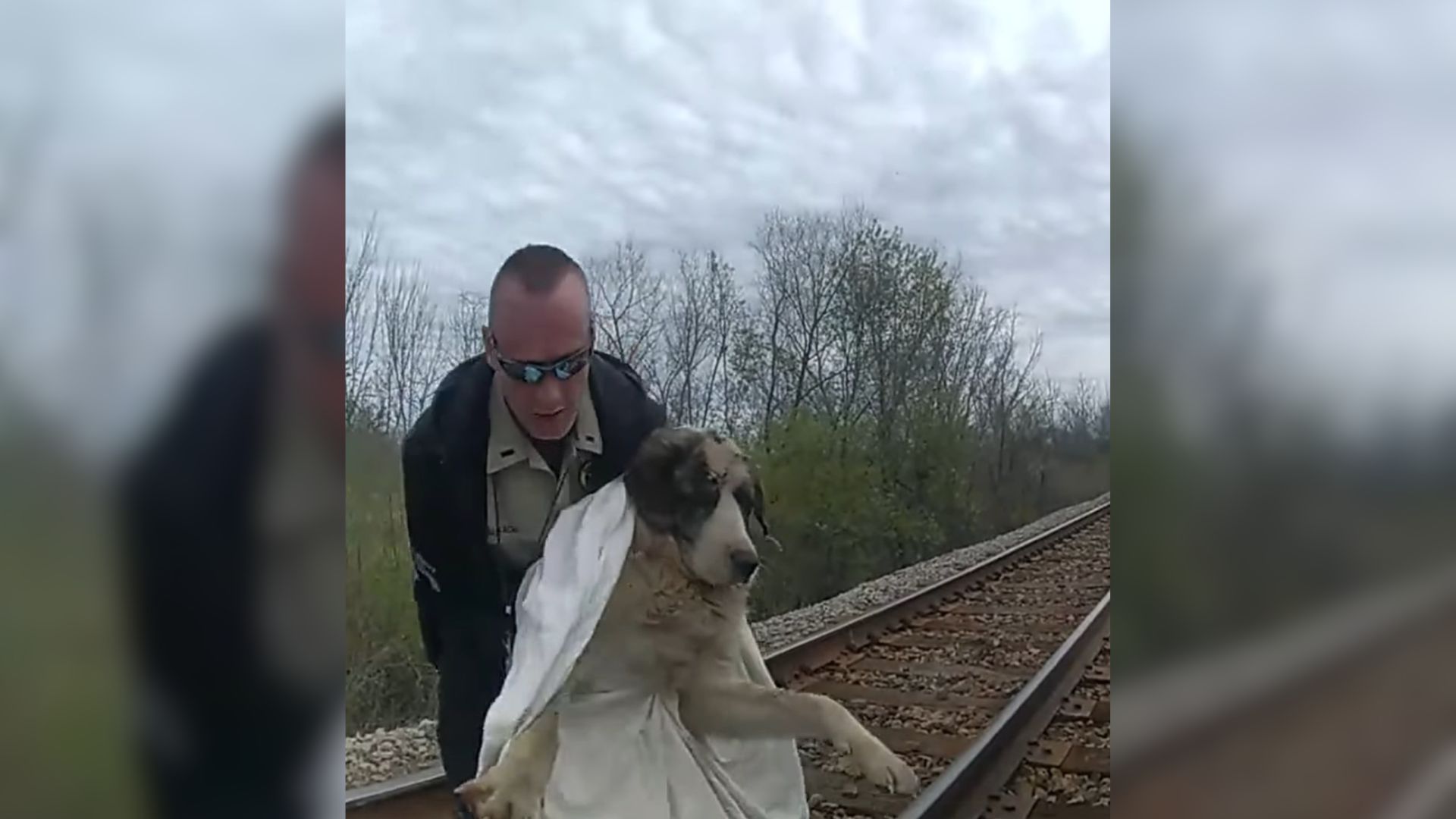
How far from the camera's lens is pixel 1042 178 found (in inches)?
90.7

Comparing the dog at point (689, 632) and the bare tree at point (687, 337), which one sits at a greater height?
the bare tree at point (687, 337)

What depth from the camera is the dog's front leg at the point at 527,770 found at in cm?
243

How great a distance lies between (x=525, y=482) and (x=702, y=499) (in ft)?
1.18

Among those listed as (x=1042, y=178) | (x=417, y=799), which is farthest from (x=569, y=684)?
(x=1042, y=178)
